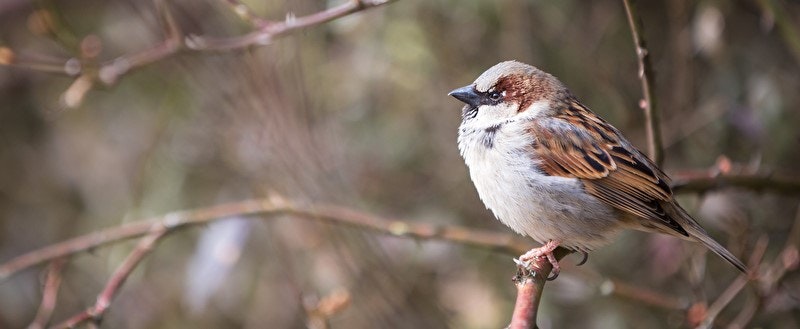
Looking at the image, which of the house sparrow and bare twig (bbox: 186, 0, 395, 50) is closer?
bare twig (bbox: 186, 0, 395, 50)

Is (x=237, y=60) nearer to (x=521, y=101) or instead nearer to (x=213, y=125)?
(x=213, y=125)

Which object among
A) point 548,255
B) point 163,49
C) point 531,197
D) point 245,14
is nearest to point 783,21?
point 531,197

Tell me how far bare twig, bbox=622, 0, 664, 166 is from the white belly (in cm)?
23

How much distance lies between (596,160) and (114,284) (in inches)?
57.7

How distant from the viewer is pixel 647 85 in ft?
8.83

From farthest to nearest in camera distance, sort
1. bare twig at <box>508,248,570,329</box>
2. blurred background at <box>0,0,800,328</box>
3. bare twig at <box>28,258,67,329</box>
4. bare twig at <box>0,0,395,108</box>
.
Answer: blurred background at <box>0,0,800,328</box>
bare twig at <box>28,258,67,329</box>
bare twig at <box>0,0,395,108</box>
bare twig at <box>508,248,570,329</box>

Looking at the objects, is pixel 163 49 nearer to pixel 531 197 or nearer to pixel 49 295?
pixel 49 295

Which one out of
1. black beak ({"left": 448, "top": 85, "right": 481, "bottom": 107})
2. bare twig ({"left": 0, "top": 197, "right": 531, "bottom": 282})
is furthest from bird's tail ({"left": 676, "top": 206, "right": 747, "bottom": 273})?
black beak ({"left": 448, "top": 85, "right": 481, "bottom": 107})

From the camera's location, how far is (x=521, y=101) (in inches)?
122

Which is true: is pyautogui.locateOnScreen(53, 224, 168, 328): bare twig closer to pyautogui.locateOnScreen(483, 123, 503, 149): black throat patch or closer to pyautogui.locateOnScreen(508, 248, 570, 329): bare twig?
pyautogui.locateOnScreen(483, 123, 503, 149): black throat patch

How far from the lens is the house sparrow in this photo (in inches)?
116

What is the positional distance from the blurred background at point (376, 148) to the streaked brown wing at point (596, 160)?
42 cm

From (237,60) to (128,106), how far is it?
1357mm

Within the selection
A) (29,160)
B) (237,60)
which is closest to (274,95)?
(237,60)
